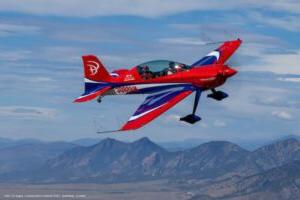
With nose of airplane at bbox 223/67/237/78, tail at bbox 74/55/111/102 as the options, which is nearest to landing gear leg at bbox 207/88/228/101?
nose of airplane at bbox 223/67/237/78

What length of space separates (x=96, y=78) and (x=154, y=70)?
728 cm

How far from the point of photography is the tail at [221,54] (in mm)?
59500

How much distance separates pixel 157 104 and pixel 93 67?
379 inches

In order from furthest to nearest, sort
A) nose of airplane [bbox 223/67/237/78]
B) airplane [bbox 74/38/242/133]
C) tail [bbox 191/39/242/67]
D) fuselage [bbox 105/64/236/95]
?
tail [bbox 191/39/242/67] → fuselage [bbox 105/64/236/95] → nose of airplane [bbox 223/67/237/78] → airplane [bbox 74/38/242/133]

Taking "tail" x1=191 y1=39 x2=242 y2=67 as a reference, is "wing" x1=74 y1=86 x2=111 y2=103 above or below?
below

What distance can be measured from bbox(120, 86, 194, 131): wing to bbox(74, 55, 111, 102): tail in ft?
18.1

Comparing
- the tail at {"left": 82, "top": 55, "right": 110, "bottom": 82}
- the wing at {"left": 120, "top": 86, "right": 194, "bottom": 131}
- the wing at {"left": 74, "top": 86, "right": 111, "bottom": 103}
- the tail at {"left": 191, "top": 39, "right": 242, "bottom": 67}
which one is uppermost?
the tail at {"left": 191, "top": 39, "right": 242, "bottom": 67}

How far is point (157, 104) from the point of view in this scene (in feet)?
168

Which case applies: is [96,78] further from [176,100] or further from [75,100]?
[176,100]

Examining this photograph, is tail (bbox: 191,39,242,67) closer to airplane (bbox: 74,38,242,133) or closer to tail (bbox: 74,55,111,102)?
airplane (bbox: 74,38,242,133)

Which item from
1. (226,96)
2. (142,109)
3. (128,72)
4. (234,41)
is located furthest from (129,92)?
(234,41)

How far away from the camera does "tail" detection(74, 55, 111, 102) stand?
184 ft

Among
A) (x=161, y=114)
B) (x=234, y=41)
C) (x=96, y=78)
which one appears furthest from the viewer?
(x=234, y=41)

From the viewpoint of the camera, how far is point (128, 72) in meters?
→ 54.2
